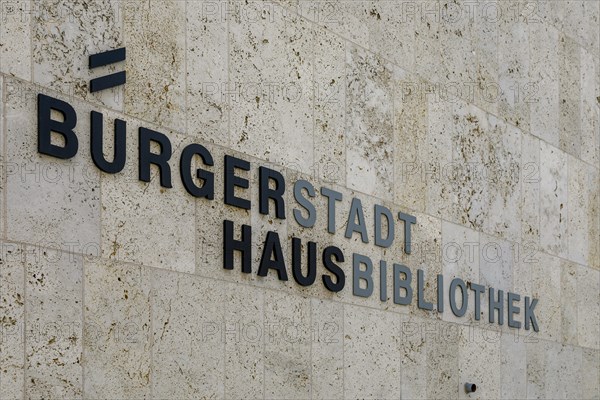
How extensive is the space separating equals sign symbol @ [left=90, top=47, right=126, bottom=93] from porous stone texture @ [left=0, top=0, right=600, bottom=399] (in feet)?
0.19

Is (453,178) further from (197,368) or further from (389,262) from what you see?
(197,368)

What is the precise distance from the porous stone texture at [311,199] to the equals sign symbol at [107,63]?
6 cm

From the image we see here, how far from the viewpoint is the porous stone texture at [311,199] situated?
293 inches

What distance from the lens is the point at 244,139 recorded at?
9062 mm

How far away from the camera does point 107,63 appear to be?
7902 mm

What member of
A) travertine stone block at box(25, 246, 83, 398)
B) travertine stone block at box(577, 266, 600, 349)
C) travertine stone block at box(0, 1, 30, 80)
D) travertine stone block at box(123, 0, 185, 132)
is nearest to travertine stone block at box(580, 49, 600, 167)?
travertine stone block at box(577, 266, 600, 349)

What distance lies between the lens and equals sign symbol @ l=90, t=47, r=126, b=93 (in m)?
7.79

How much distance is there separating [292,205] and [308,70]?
3.98 feet

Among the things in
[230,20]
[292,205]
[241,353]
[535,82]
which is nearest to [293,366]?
[241,353]

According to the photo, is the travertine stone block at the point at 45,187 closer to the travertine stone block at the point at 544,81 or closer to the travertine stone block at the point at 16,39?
the travertine stone block at the point at 16,39

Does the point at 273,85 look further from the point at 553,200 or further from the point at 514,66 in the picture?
the point at 553,200

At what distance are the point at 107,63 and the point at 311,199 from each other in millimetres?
2429

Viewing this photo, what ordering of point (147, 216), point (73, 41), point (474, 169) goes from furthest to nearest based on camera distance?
point (474, 169), point (147, 216), point (73, 41)

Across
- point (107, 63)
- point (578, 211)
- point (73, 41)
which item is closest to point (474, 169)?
point (578, 211)
